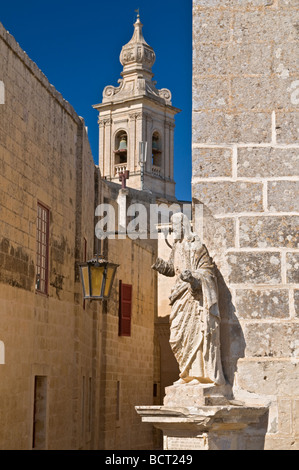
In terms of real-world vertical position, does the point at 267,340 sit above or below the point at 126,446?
above

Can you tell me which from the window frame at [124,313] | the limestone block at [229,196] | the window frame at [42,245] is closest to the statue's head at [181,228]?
the limestone block at [229,196]

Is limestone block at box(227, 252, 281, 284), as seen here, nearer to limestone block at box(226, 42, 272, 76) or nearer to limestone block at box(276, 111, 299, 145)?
limestone block at box(276, 111, 299, 145)

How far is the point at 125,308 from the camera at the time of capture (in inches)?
707

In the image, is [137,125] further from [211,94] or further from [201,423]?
[201,423]

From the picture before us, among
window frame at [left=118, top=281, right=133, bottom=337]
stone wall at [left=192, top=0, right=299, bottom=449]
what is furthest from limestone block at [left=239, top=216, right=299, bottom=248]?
window frame at [left=118, top=281, right=133, bottom=337]

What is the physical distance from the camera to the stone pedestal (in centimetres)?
500

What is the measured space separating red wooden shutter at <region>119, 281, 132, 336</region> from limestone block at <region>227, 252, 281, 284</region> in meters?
12.2

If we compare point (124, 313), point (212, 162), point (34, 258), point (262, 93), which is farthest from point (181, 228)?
point (124, 313)

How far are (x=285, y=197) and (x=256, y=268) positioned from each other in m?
0.54

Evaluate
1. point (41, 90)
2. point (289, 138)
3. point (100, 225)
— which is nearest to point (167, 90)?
point (100, 225)

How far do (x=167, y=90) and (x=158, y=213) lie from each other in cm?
1386

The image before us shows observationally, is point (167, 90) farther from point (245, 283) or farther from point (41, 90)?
point (245, 283)

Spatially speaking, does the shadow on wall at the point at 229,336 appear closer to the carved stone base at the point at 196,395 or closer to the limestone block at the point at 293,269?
the carved stone base at the point at 196,395
